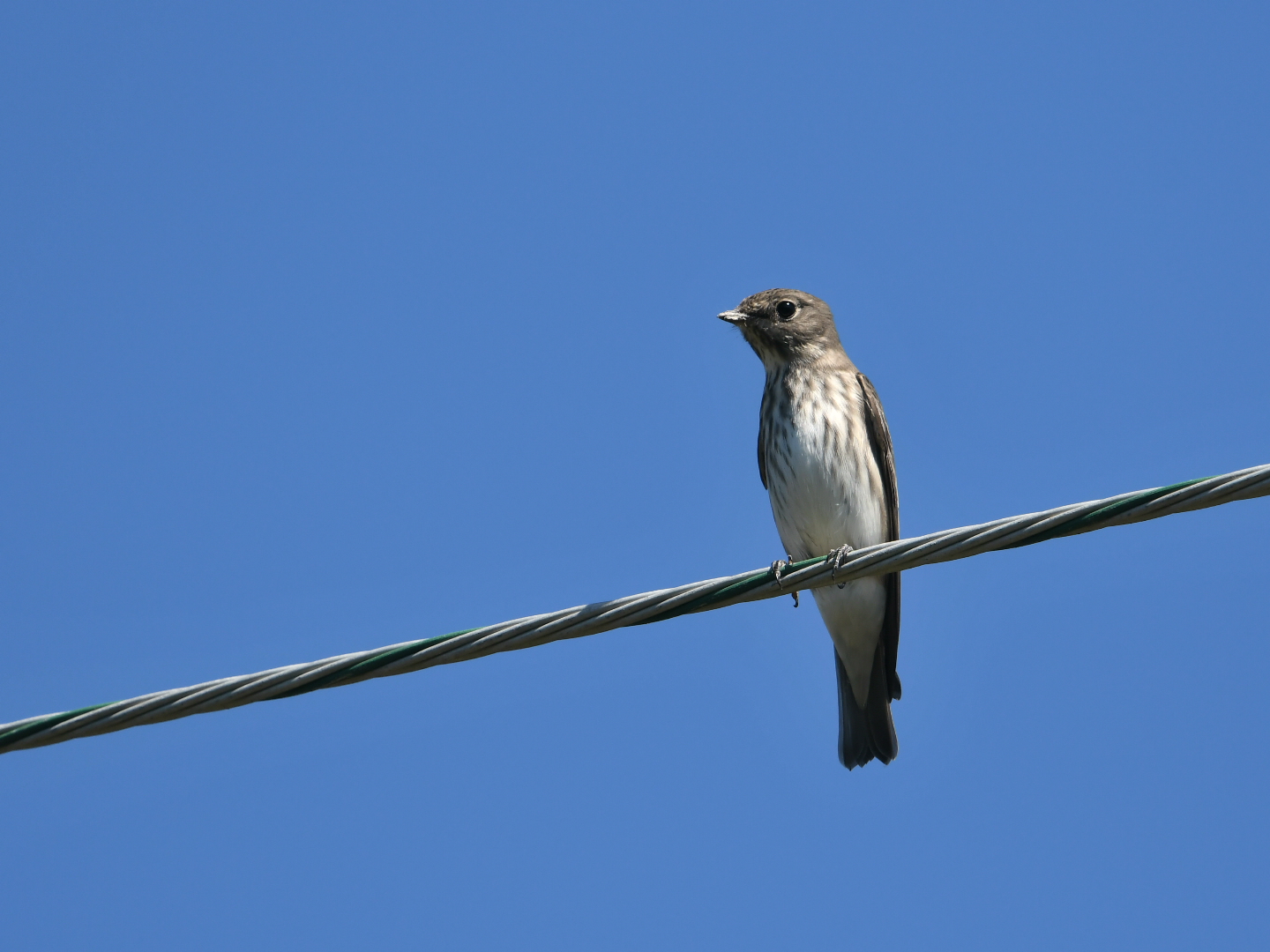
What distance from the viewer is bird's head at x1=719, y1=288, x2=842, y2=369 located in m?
9.16

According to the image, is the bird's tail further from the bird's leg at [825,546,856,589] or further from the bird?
the bird's leg at [825,546,856,589]

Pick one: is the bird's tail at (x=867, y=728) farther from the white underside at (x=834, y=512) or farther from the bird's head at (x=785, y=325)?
the bird's head at (x=785, y=325)

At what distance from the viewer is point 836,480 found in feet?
27.4

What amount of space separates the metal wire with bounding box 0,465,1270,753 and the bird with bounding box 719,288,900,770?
3426 millimetres

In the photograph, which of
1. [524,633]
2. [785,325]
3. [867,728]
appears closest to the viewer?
[524,633]

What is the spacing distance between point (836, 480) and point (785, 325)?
4.55 ft

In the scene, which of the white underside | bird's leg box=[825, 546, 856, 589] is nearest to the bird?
the white underside

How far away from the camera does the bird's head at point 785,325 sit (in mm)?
9156

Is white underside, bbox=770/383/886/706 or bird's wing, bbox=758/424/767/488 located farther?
bird's wing, bbox=758/424/767/488

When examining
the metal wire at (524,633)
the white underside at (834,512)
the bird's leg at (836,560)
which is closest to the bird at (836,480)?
the white underside at (834,512)

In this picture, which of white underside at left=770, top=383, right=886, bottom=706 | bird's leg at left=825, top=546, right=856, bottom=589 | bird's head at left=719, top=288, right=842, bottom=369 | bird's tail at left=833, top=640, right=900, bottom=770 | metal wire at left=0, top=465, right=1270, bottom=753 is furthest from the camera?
bird's head at left=719, top=288, right=842, bottom=369

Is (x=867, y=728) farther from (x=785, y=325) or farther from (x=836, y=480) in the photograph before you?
(x=785, y=325)

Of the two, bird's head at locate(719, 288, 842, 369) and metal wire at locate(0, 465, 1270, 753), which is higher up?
bird's head at locate(719, 288, 842, 369)

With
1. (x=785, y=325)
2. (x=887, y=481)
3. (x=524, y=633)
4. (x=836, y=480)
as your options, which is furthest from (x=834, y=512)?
(x=524, y=633)
